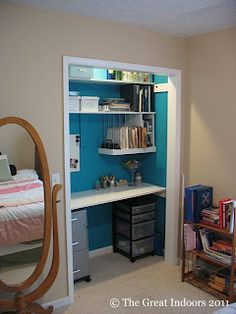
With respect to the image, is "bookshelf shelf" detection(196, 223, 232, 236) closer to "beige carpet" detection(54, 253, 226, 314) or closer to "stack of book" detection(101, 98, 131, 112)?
Result: "beige carpet" detection(54, 253, 226, 314)

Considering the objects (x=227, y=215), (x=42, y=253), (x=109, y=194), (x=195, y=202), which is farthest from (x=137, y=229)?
(x=42, y=253)

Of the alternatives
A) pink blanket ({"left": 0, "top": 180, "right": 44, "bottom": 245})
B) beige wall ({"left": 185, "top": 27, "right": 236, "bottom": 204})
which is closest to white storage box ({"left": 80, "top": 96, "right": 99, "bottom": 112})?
beige wall ({"left": 185, "top": 27, "right": 236, "bottom": 204})

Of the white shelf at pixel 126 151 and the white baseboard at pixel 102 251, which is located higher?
the white shelf at pixel 126 151

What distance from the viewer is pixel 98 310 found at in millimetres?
2566

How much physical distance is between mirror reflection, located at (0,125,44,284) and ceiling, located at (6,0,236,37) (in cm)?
97

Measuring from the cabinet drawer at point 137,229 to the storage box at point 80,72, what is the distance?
66.0 inches

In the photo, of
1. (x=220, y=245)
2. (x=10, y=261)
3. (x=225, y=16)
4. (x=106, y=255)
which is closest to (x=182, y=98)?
(x=225, y=16)

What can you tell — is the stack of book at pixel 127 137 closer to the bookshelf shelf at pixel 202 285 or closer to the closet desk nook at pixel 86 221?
the closet desk nook at pixel 86 221

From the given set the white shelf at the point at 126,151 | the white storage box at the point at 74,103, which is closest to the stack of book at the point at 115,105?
the white storage box at the point at 74,103

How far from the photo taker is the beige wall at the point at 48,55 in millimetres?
2193

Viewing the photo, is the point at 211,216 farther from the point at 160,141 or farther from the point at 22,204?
the point at 22,204

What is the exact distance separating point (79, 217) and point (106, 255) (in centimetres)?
96

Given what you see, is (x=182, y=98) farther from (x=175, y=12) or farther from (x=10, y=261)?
(x=10, y=261)

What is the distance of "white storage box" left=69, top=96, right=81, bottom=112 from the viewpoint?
3081 millimetres
